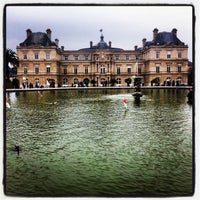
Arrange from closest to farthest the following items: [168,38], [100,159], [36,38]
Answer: [100,159]
[168,38]
[36,38]

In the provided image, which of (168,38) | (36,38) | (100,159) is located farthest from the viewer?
(36,38)

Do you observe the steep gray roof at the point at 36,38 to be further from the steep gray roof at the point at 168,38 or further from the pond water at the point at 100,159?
the steep gray roof at the point at 168,38

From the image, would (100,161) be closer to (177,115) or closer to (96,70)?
(177,115)

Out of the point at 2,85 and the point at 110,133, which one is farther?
the point at 110,133

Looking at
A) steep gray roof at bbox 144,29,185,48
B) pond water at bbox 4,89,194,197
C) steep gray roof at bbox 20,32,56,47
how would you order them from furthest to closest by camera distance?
steep gray roof at bbox 20,32,56,47 → steep gray roof at bbox 144,29,185,48 → pond water at bbox 4,89,194,197

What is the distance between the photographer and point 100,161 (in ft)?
25.4

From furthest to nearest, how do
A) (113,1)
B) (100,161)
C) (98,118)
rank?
(98,118)
(100,161)
(113,1)

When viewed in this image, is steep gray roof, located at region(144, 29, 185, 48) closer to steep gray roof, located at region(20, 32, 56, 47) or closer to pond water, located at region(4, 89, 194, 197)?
pond water, located at region(4, 89, 194, 197)

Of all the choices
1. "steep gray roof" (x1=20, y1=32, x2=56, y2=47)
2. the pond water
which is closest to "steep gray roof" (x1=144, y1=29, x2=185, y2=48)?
the pond water

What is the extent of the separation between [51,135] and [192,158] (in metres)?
4.98

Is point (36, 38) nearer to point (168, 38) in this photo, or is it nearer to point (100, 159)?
point (168, 38)

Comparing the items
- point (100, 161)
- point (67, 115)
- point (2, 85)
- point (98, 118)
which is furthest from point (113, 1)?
point (67, 115)

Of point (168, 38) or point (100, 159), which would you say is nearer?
point (100, 159)

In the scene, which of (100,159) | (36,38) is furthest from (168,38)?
(100,159)
